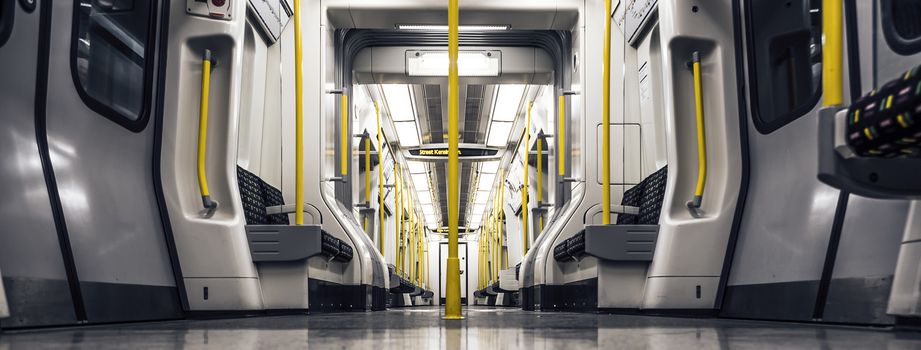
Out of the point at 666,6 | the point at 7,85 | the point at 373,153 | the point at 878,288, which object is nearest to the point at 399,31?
the point at 373,153

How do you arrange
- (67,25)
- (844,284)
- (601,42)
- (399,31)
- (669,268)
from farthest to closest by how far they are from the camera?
(399,31), (601,42), (669,268), (67,25), (844,284)

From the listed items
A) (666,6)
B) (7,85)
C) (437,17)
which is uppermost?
(437,17)

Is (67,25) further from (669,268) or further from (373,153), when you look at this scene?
(373,153)

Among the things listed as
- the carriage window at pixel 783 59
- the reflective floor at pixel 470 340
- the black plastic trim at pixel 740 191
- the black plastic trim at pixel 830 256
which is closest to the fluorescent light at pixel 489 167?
the black plastic trim at pixel 740 191

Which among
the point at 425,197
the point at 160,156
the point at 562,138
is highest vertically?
the point at 562,138

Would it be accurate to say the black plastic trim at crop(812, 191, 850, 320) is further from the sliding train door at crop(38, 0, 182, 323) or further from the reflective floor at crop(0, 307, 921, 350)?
the sliding train door at crop(38, 0, 182, 323)

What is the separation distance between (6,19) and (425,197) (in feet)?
64.8

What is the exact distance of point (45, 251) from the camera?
266 cm

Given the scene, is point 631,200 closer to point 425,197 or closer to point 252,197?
point 252,197

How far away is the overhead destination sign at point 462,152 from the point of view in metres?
13.7

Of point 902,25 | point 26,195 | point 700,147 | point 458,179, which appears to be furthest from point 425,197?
point 902,25

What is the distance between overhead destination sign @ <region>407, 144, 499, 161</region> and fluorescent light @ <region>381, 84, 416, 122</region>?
52.6 inches

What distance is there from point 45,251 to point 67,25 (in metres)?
0.94

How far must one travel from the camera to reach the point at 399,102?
37.6 ft
